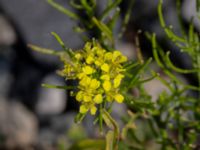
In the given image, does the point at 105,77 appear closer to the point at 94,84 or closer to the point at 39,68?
the point at 94,84

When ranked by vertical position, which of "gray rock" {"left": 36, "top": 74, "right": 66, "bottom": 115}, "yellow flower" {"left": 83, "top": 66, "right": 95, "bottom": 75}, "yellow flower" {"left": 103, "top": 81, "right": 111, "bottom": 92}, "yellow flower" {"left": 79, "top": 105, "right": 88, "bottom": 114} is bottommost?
"yellow flower" {"left": 79, "top": 105, "right": 88, "bottom": 114}

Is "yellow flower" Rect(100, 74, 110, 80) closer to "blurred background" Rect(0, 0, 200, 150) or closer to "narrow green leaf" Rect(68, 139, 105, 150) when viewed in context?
"narrow green leaf" Rect(68, 139, 105, 150)

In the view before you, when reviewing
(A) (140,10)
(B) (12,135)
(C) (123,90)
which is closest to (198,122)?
(C) (123,90)

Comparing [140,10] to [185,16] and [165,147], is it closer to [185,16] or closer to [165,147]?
[185,16]

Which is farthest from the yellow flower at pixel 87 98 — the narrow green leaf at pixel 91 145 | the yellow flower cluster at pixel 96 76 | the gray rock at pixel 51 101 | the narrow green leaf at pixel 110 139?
the gray rock at pixel 51 101

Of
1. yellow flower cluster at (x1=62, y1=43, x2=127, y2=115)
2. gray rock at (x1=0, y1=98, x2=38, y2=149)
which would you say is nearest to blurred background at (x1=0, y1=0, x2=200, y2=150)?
gray rock at (x1=0, y1=98, x2=38, y2=149)

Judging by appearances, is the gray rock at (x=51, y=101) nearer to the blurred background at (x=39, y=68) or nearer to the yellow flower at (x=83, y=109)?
the blurred background at (x=39, y=68)
